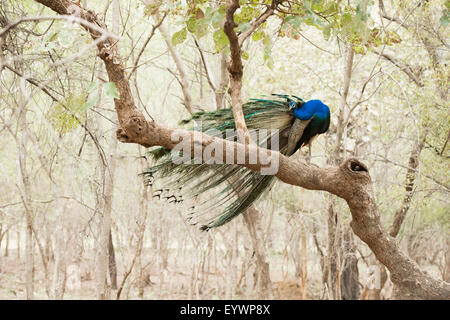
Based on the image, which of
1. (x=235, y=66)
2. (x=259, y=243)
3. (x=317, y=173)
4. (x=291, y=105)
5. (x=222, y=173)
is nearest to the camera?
(x=235, y=66)

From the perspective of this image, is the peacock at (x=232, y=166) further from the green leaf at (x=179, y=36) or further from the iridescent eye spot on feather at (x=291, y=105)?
the green leaf at (x=179, y=36)

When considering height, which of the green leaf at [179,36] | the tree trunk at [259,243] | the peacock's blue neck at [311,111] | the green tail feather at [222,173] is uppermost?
the green leaf at [179,36]

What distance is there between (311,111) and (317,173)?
2.57ft

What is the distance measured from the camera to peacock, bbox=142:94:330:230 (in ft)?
7.74

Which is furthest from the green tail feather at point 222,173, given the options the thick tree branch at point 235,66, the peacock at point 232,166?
the thick tree branch at point 235,66

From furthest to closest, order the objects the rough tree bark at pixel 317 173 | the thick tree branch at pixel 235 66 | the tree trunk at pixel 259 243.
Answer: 1. the tree trunk at pixel 259 243
2. the thick tree branch at pixel 235 66
3. the rough tree bark at pixel 317 173

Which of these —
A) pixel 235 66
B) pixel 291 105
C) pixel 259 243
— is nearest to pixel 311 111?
pixel 291 105

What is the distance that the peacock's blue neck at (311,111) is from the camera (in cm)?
281

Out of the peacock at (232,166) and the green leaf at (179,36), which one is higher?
the green leaf at (179,36)

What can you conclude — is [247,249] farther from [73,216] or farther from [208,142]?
[208,142]

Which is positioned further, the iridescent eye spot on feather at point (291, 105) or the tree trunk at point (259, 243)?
the tree trunk at point (259, 243)

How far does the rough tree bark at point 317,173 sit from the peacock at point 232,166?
0.44m

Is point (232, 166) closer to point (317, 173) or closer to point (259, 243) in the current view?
point (317, 173)

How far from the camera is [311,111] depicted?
2842 millimetres
